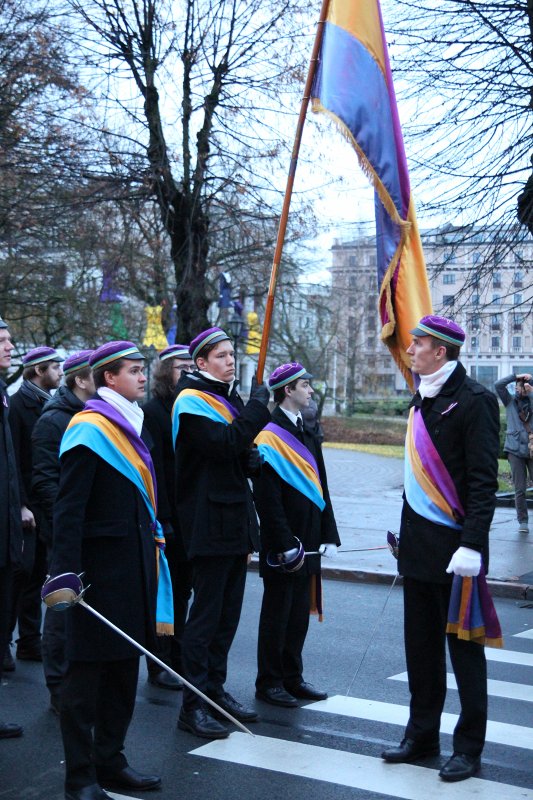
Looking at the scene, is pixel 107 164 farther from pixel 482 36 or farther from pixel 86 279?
pixel 86 279

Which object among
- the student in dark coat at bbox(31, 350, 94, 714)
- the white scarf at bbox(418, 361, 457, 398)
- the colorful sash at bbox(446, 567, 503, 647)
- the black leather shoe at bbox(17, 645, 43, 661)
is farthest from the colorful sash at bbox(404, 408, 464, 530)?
the black leather shoe at bbox(17, 645, 43, 661)

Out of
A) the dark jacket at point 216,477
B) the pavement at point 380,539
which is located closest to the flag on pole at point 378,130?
the dark jacket at point 216,477

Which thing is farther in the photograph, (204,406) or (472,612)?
(204,406)

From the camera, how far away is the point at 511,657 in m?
7.27

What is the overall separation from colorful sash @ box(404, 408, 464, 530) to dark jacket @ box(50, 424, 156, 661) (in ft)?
4.36

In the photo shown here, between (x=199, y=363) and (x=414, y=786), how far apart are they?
249 centimetres

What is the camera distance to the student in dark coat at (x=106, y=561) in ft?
14.2

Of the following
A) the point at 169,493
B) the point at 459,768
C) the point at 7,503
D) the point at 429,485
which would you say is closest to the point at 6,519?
the point at 7,503

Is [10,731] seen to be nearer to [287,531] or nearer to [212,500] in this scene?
[212,500]

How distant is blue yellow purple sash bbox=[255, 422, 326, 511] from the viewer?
6.08m

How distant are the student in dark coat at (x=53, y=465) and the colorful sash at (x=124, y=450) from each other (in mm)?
1361

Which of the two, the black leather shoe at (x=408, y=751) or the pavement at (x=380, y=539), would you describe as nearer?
the black leather shoe at (x=408, y=751)

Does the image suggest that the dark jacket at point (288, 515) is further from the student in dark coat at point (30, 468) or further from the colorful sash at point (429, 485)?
the student in dark coat at point (30, 468)

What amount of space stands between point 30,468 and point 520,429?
26.8ft
